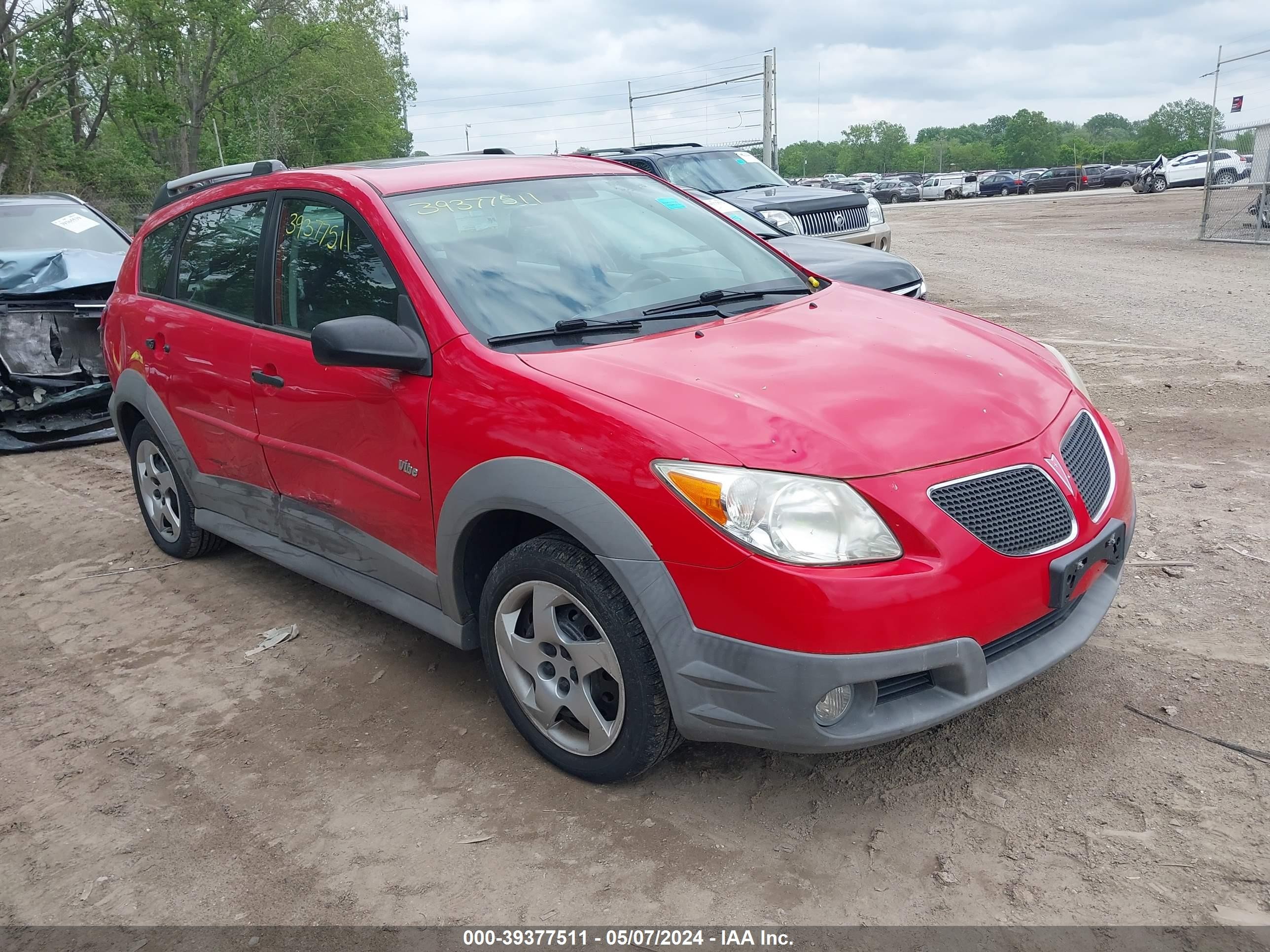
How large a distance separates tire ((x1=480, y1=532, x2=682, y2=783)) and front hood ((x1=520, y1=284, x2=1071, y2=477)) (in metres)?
0.47

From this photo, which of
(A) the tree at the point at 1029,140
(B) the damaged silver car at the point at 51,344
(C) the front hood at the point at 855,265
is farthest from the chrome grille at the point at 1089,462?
(A) the tree at the point at 1029,140

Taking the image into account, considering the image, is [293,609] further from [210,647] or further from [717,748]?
[717,748]

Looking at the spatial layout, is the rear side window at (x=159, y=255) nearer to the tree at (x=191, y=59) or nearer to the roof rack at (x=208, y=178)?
the roof rack at (x=208, y=178)

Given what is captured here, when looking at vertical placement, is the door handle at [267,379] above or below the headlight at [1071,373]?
above

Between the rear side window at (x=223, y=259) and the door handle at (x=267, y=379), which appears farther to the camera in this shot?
the rear side window at (x=223, y=259)

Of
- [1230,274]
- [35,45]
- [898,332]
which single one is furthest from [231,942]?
[35,45]

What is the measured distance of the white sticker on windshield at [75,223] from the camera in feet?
29.1

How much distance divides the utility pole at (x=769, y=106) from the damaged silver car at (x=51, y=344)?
3210 cm

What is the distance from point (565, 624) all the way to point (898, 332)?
1408 mm

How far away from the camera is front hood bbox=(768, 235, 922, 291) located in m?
6.86

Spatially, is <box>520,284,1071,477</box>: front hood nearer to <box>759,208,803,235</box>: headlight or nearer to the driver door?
the driver door

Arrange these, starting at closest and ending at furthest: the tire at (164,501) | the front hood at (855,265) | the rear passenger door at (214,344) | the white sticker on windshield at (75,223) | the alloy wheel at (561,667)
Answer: the alloy wheel at (561,667), the rear passenger door at (214,344), the tire at (164,501), the front hood at (855,265), the white sticker on windshield at (75,223)

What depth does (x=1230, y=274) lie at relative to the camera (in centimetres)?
1327

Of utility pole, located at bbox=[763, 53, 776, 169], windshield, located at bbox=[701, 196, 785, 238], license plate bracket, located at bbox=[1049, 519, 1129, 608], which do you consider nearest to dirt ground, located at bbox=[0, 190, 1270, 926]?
license plate bracket, located at bbox=[1049, 519, 1129, 608]
